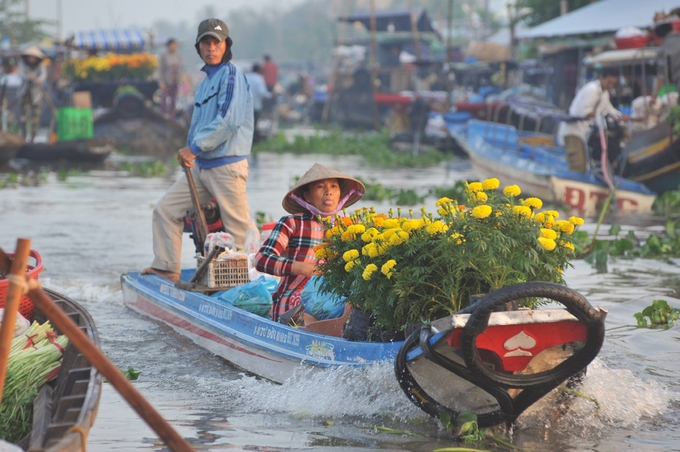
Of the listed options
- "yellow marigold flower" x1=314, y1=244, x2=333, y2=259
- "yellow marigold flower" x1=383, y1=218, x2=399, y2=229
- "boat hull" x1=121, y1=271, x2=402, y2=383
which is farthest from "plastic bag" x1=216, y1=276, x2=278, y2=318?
"yellow marigold flower" x1=383, y1=218, x2=399, y2=229

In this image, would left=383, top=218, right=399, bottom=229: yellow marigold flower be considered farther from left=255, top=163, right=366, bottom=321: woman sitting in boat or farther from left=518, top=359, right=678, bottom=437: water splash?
left=518, top=359, right=678, bottom=437: water splash

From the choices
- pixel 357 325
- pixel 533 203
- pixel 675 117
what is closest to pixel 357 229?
pixel 357 325

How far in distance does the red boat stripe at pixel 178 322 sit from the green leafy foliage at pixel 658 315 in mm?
2898

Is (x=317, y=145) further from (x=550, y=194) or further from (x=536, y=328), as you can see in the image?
(x=536, y=328)

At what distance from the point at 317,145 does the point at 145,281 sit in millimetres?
17550

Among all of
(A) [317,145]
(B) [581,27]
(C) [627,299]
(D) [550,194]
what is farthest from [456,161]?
(C) [627,299]

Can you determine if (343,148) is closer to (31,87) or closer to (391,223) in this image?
(31,87)

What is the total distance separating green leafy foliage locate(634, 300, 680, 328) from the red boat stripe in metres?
2.90

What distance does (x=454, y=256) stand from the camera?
4367mm

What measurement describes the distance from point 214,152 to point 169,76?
18032 millimetres

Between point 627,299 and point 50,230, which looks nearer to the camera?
point 627,299

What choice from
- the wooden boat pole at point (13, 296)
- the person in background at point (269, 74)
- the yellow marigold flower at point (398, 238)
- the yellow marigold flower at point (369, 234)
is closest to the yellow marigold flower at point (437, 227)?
the yellow marigold flower at point (398, 238)

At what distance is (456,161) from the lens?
2289 centimetres

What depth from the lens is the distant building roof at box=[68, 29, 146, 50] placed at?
31188mm
